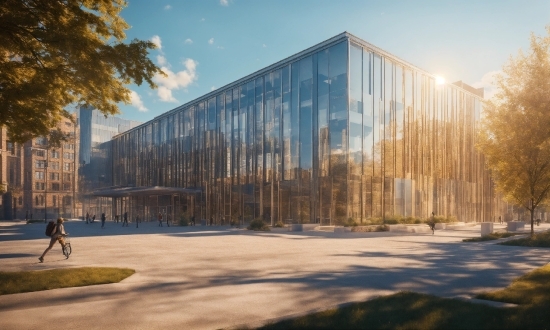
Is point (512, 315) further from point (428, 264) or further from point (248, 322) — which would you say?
point (428, 264)

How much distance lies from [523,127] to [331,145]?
17572 millimetres

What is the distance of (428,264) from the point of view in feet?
47.4

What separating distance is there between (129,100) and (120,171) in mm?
71186

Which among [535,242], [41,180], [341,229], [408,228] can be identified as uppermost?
[41,180]

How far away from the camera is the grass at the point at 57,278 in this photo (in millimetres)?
10102

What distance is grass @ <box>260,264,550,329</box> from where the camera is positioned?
638 centimetres

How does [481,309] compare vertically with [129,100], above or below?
below

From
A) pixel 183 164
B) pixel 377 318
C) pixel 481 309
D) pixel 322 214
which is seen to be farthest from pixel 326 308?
pixel 183 164

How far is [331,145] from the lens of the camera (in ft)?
127

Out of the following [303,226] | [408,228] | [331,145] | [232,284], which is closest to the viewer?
[232,284]

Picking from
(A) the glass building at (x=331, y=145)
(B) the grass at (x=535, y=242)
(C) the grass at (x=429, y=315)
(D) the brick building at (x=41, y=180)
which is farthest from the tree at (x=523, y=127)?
(D) the brick building at (x=41, y=180)

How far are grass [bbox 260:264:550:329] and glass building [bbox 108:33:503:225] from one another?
1170 inches

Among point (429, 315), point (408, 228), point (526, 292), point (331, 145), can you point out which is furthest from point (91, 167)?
point (429, 315)

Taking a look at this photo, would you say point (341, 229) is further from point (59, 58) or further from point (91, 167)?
point (91, 167)
